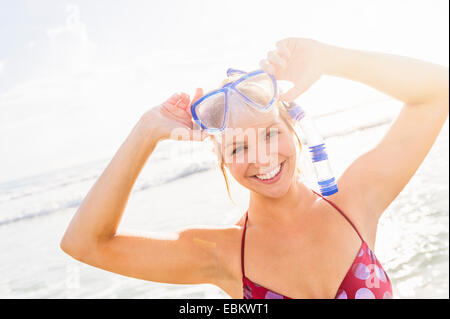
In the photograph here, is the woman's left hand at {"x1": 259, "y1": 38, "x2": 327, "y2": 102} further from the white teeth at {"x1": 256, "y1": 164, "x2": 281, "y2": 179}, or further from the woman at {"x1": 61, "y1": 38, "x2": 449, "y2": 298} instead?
the white teeth at {"x1": 256, "y1": 164, "x2": 281, "y2": 179}

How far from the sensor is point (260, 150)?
229 cm

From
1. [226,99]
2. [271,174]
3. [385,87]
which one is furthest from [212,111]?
[385,87]

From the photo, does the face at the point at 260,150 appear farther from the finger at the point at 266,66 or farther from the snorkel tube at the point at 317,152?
the finger at the point at 266,66

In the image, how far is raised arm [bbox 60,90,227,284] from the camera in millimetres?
2283

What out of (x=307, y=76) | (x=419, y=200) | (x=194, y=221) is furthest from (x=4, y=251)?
(x=307, y=76)

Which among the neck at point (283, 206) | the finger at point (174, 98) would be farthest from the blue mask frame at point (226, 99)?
the neck at point (283, 206)

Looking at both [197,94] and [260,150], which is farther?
[197,94]

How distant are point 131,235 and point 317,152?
111 centimetres

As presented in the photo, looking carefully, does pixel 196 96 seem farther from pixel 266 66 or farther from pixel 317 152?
pixel 317 152

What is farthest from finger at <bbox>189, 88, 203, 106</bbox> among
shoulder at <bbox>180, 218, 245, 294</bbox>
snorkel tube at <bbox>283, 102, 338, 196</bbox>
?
shoulder at <bbox>180, 218, 245, 294</bbox>

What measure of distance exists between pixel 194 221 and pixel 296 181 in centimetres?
652

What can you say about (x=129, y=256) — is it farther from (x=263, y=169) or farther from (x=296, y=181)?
(x=296, y=181)
